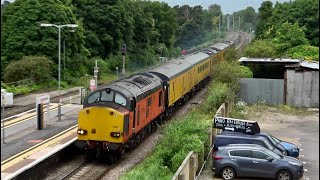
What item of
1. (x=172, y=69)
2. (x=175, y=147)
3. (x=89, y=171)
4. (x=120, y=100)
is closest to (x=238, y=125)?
(x=175, y=147)

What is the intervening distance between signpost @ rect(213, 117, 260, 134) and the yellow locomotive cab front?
4.37 meters

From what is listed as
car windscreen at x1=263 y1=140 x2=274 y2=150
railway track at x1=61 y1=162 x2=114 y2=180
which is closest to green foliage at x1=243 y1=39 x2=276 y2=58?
car windscreen at x1=263 y1=140 x2=274 y2=150

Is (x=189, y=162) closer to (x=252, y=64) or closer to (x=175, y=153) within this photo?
(x=175, y=153)

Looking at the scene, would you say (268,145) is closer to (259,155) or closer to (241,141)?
(241,141)

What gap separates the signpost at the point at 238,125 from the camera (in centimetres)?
1888

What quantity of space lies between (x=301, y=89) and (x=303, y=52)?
849cm

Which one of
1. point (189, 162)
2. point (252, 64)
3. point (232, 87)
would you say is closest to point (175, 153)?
point (189, 162)

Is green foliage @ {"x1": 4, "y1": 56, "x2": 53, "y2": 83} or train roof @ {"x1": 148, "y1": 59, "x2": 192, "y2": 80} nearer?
train roof @ {"x1": 148, "y1": 59, "x2": 192, "y2": 80}

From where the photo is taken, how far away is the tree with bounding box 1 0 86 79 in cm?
2413

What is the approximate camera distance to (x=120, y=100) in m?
17.6

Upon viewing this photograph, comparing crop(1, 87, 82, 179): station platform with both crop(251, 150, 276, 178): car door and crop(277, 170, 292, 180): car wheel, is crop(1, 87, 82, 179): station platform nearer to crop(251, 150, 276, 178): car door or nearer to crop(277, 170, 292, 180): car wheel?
crop(251, 150, 276, 178): car door

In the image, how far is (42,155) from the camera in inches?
688

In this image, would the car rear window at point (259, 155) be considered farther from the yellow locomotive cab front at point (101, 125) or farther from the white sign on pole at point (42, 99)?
the white sign on pole at point (42, 99)

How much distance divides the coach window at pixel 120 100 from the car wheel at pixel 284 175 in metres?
6.11
